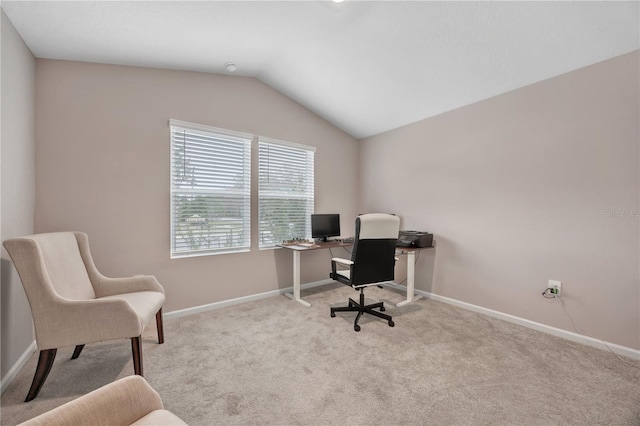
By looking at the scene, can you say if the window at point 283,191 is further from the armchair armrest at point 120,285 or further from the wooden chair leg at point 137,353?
the wooden chair leg at point 137,353

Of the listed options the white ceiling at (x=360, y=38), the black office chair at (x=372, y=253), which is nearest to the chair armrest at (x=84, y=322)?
the black office chair at (x=372, y=253)

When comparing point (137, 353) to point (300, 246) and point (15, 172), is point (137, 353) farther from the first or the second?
point (300, 246)

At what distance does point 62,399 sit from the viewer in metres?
1.71

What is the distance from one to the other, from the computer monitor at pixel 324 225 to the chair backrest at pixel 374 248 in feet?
4.06

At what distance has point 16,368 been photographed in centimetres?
195

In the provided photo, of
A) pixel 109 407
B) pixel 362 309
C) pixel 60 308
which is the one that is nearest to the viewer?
pixel 109 407

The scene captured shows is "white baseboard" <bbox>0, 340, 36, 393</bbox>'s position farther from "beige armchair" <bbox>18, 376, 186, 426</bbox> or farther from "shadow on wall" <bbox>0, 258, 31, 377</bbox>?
"beige armchair" <bbox>18, 376, 186, 426</bbox>

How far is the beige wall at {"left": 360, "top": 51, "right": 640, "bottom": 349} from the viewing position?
2.29 meters

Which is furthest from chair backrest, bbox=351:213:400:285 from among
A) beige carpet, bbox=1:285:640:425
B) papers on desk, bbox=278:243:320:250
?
papers on desk, bbox=278:243:320:250

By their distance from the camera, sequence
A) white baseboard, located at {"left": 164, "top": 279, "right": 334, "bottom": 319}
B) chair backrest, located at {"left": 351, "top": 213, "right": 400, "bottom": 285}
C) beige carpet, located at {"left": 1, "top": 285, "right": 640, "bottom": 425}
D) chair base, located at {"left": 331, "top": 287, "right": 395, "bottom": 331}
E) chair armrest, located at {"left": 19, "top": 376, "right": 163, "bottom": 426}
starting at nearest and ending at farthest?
chair armrest, located at {"left": 19, "top": 376, "right": 163, "bottom": 426}
beige carpet, located at {"left": 1, "top": 285, "right": 640, "bottom": 425}
chair backrest, located at {"left": 351, "top": 213, "right": 400, "bottom": 285}
chair base, located at {"left": 331, "top": 287, "right": 395, "bottom": 331}
white baseboard, located at {"left": 164, "top": 279, "right": 334, "bottom": 319}

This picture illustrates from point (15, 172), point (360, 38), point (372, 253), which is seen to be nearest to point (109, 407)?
point (15, 172)

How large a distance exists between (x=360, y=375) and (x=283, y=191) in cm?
260

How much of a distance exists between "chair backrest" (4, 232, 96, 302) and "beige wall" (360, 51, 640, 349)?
3.79 meters

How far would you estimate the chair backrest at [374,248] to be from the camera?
2.72 m
